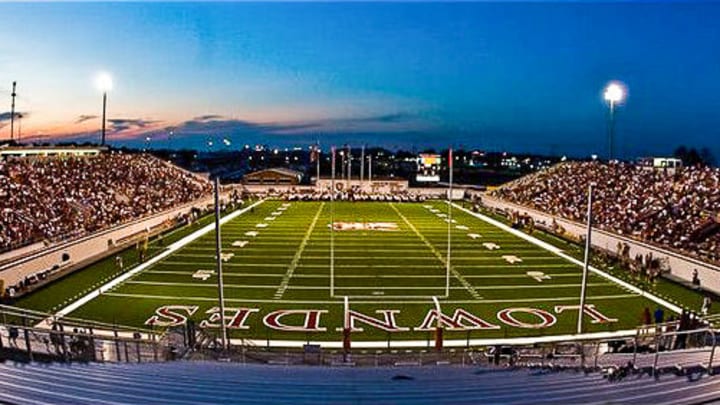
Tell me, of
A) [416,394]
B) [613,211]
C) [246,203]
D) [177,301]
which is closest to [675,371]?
[416,394]

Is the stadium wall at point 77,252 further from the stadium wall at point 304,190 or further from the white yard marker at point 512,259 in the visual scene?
the stadium wall at point 304,190

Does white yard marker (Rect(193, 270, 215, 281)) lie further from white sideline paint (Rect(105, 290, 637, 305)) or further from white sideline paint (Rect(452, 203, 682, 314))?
white sideline paint (Rect(452, 203, 682, 314))

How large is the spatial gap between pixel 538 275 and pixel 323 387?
1999cm

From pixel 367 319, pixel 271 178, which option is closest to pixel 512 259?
pixel 367 319

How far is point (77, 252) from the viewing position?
29844 mm

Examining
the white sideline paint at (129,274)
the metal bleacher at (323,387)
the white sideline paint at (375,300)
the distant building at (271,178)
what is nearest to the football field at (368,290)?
the white sideline paint at (375,300)

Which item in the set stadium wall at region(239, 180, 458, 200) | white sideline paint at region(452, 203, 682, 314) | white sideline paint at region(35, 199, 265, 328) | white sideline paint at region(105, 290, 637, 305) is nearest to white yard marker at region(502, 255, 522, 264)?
white sideline paint at region(452, 203, 682, 314)

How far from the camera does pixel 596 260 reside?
3195 cm

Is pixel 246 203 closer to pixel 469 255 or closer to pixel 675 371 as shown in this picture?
pixel 469 255

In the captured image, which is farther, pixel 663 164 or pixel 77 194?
pixel 663 164

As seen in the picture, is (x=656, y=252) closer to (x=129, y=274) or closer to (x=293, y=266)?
(x=293, y=266)

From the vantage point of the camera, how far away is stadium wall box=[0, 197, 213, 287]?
24.6 meters

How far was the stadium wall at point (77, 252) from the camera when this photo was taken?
2461 centimetres

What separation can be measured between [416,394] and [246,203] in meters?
55.5
